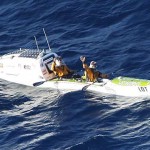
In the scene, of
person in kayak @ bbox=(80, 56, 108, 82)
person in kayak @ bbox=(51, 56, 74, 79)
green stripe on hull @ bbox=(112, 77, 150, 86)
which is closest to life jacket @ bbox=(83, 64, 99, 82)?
person in kayak @ bbox=(80, 56, 108, 82)

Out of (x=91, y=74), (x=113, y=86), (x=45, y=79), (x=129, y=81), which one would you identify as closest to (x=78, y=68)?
(x=45, y=79)

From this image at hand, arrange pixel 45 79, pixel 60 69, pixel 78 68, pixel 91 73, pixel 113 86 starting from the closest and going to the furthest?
pixel 113 86 < pixel 91 73 < pixel 60 69 < pixel 45 79 < pixel 78 68

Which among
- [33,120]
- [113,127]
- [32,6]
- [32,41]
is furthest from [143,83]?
[32,6]

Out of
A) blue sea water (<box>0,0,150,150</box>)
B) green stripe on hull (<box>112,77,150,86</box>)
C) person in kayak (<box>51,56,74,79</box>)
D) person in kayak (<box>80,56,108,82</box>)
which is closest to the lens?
blue sea water (<box>0,0,150,150</box>)

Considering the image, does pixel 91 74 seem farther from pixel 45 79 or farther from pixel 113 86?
pixel 45 79

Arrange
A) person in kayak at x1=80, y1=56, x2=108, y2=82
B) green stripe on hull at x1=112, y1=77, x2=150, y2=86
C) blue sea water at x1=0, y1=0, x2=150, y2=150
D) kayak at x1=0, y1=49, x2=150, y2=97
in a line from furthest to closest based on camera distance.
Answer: person in kayak at x1=80, y1=56, x2=108, y2=82
kayak at x1=0, y1=49, x2=150, y2=97
green stripe on hull at x1=112, y1=77, x2=150, y2=86
blue sea water at x1=0, y1=0, x2=150, y2=150

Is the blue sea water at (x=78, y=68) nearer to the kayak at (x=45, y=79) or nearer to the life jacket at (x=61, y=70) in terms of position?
the kayak at (x=45, y=79)

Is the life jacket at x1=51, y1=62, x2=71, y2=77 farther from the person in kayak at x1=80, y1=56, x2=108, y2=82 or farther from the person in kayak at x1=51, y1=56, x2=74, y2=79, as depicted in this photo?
the person in kayak at x1=80, y1=56, x2=108, y2=82

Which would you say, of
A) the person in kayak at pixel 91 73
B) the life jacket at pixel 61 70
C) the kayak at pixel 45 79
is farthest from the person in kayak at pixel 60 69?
the person in kayak at pixel 91 73
